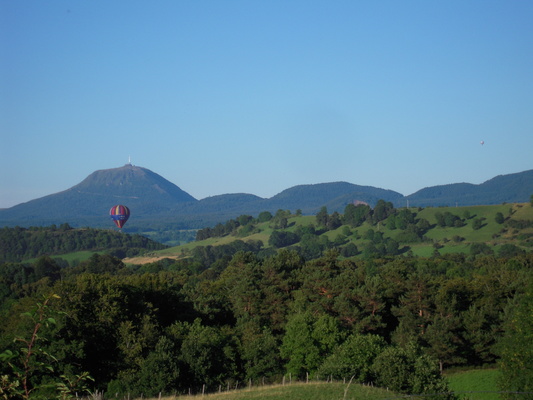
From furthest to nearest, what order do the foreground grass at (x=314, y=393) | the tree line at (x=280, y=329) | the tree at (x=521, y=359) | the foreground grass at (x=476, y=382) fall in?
the foreground grass at (x=476, y=382), the tree line at (x=280, y=329), the tree at (x=521, y=359), the foreground grass at (x=314, y=393)

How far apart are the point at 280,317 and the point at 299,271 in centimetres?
1268

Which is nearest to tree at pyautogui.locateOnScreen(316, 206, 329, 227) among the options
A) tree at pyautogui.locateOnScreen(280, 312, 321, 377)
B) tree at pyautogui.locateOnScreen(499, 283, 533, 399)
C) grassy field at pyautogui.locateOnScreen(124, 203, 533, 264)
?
grassy field at pyautogui.locateOnScreen(124, 203, 533, 264)

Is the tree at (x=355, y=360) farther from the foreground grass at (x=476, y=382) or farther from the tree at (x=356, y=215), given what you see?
the tree at (x=356, y=215)

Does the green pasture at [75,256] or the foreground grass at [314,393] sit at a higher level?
the green pasture at [75,256]

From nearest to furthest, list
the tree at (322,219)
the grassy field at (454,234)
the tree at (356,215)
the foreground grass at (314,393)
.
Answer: the foreground grass at (314,393), the grassy field at (454,234), the tree at (356,215), the tree at (322,219)

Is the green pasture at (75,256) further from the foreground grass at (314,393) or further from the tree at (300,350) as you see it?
the foreground grass at (314,393)

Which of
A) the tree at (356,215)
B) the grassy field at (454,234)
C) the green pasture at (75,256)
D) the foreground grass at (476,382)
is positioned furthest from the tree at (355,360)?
the tree at (356,215)

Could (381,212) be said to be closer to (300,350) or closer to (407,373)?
→ (300,350)

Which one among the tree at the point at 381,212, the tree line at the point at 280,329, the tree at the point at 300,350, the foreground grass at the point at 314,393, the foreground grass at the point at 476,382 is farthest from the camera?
the tree at the point at 381,212

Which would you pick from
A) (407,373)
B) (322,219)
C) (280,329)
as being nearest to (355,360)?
(407,373)

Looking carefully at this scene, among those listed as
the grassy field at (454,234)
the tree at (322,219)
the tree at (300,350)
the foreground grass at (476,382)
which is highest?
the tree at (322,219)

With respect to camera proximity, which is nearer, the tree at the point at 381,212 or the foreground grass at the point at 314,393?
the foreground grass at the point at 314,393

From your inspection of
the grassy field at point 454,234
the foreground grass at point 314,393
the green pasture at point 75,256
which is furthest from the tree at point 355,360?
the green pasture at point 75,256

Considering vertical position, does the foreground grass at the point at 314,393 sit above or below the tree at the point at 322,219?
below
